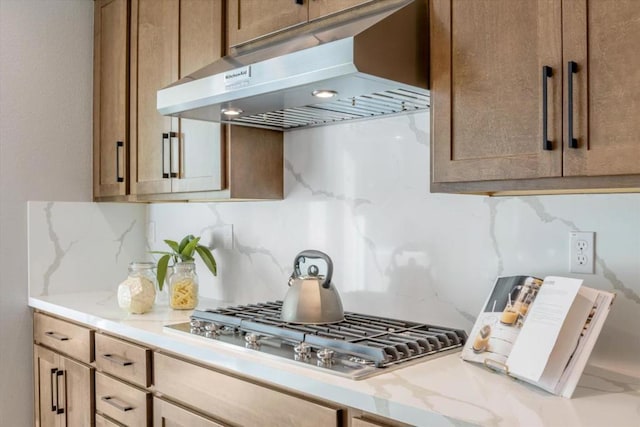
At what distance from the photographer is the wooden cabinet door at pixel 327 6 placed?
5.46 ft

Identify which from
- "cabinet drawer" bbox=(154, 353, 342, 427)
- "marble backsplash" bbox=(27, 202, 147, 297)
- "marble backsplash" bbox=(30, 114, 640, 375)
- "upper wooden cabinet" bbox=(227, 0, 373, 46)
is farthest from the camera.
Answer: "marble backsplash" bbox=(27, 202, 147, 297)

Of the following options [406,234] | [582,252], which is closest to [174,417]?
[406,234]

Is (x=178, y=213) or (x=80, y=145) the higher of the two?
(x=80, y=145)

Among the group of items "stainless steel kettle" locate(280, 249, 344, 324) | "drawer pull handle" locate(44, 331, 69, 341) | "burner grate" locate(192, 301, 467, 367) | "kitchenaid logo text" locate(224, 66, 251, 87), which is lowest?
"drawer pull handle" locate(44, 331, 69, 341)

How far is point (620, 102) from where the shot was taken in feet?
3.80

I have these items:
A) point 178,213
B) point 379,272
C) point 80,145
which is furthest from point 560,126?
point 80,145

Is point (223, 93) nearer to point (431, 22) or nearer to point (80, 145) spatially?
point (431, 22)

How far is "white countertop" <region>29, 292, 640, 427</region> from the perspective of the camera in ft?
3.58

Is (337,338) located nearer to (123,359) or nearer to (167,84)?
(123,359)

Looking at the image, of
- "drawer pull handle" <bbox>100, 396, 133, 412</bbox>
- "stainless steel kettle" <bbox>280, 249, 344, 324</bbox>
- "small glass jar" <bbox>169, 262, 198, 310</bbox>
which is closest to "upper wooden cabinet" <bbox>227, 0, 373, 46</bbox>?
"stainless steel kettle" <bbox>280, 249, 344, 324</bbox>

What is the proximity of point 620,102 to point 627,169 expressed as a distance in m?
0.13

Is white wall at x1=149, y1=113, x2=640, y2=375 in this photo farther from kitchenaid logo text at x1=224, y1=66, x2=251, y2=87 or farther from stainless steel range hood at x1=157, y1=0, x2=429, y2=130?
kitchenaid logo text at x1=224, y1=66, x2=251, y2=87

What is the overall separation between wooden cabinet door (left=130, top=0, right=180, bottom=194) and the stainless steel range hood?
488 millimetres

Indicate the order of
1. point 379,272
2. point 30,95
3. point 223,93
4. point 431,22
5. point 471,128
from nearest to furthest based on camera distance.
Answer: point 471,128
point 431,22
point 223,93
point 379,272
point 30,95
